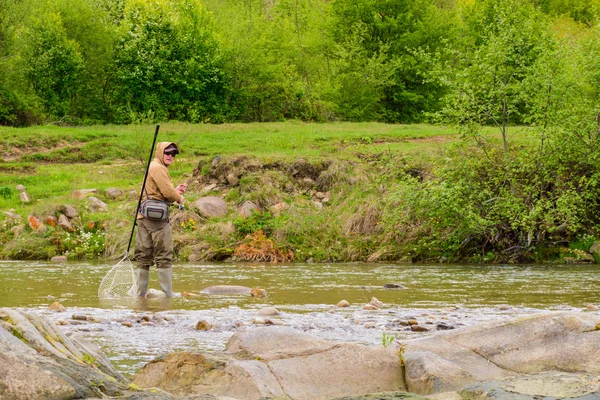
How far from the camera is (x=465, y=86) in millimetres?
19031

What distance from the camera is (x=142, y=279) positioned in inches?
526

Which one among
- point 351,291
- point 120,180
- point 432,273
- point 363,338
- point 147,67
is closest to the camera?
point 363,338

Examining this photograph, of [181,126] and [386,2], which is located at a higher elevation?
[386,2]

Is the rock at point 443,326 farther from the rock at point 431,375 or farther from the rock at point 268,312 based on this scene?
the rock at point 431,375

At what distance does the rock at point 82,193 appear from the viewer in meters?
24.1

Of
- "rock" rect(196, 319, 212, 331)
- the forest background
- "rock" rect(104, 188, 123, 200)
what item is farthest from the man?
the forest background

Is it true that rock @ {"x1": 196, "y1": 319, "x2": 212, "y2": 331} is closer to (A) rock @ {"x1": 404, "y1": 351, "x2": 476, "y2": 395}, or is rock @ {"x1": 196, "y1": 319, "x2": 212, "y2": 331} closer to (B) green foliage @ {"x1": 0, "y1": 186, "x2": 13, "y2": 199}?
(A) rock @ {"x1": 404, "y1": 351, "x2": 476, "y2": 395}

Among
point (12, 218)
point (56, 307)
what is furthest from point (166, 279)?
point (12, 218)

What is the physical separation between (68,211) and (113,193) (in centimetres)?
205

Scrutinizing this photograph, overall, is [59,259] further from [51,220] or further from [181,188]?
[181,188]

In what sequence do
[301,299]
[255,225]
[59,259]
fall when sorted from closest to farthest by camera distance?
1. [301,299]
2. [59,259]
3. [255,225]

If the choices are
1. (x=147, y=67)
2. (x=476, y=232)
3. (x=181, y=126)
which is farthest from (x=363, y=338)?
(x=147, y=67)

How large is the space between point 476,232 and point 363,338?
35.5 ft

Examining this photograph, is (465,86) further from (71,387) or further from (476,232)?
(71,387)
